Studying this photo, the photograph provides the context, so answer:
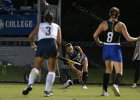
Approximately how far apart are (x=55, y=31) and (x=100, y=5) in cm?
1975

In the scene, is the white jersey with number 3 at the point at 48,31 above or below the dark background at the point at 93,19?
above

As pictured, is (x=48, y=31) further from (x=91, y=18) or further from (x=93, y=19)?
(x=91, y=18)

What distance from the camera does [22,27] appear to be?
81.5 feet

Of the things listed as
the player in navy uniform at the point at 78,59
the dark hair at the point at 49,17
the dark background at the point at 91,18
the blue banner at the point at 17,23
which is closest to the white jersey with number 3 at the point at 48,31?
the dark hair at the point at 49,17

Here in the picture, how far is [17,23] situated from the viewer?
24.6m

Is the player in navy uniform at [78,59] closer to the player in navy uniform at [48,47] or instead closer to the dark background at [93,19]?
the player in navy uniform at [48,47]

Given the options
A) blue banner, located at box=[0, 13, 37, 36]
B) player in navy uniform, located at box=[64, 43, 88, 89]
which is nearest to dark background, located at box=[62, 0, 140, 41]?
blue banner, located at box=[0, 13, 37, 36]

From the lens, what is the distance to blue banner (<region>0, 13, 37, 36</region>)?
945 inches

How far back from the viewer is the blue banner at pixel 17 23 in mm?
24009

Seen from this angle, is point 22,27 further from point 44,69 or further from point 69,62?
point 69,62

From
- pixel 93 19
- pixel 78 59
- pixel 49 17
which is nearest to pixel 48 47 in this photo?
pixel 49 17

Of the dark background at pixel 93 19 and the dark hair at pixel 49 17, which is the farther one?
the dark background at pixel 93 19

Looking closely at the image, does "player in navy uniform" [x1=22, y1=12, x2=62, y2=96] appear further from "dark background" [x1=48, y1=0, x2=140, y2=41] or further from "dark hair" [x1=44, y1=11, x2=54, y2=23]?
"dark background" [x1=48, y1=0, x2=140, y2=41]

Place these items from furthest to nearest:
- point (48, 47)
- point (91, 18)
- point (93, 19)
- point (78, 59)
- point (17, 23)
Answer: point (91, 18), point (93, 19), point (17, 23), point (78, 59), point (48, 47)
